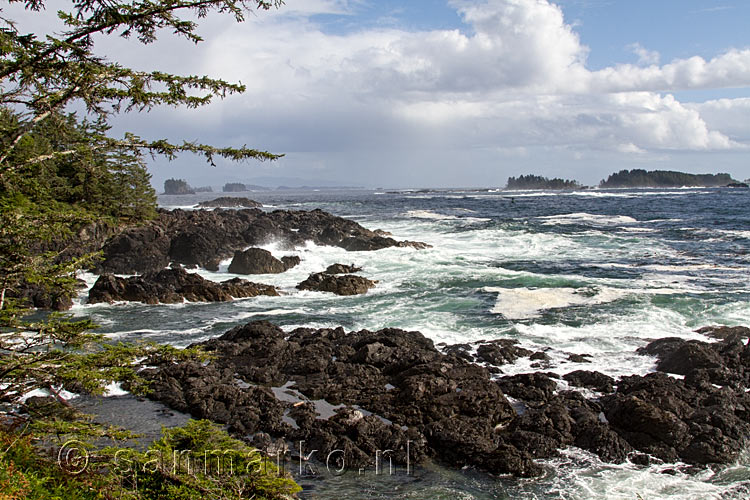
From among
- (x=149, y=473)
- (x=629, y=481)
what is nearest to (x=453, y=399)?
(x=629, y=481)

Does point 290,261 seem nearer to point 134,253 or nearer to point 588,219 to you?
point 134,253

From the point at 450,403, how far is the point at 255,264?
19998mm

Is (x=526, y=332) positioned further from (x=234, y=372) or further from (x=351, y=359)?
(x=234, y=372)

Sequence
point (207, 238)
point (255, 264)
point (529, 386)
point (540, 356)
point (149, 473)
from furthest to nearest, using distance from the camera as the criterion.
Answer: point (207, 238), point (255, 264), point (540, 356), point (529, 386), point (149, 473)

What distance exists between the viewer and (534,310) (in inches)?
790

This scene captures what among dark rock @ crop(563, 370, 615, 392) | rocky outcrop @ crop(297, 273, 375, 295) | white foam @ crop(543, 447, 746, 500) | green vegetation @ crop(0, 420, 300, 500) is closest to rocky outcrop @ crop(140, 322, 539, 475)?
white foam @ crop(543, 447, 746, 500)

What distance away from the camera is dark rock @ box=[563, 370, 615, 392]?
12617 mm

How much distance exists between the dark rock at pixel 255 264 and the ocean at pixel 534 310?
2.34ft

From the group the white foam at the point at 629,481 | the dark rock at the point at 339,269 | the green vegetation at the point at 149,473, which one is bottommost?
the white foam at the point at 629,481

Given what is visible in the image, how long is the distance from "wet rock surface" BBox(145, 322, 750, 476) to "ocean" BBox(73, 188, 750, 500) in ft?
1.53

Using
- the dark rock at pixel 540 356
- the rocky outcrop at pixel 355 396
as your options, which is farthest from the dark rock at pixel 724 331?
the rocky outcrop at pixel 355 396

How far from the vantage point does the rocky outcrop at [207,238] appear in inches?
1201

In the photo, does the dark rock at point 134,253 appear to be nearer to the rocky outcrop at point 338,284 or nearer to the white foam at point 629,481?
the rocky outcrop at point 338,284

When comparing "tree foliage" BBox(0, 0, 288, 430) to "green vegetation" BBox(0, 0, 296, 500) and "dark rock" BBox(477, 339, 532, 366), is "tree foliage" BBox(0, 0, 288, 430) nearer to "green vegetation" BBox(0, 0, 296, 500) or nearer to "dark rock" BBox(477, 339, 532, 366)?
"green vegetation" BBox(0, 0, 296, 500)
